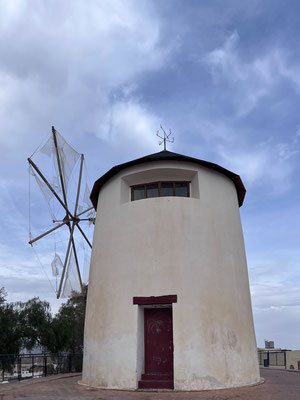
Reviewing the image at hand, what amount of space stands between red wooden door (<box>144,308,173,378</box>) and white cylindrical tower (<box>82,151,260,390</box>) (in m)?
0.03

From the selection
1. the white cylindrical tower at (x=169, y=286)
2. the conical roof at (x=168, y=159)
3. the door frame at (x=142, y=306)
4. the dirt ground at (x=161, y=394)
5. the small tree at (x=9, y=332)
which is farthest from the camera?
the small tree at (x=9, y=332)

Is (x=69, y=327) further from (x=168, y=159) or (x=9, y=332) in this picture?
(x=168, y=159)

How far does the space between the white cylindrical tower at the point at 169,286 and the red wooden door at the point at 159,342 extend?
0.03 meters

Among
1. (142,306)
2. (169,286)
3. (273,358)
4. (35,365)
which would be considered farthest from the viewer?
(273,358)

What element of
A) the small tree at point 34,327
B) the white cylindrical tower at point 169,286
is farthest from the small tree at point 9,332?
the white cylindrical tower at point 169,286

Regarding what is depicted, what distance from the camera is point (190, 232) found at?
40.9 ft

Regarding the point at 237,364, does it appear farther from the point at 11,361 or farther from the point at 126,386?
the point at 11,361

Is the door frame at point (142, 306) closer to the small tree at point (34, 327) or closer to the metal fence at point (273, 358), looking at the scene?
the small tree at point (34, 327)

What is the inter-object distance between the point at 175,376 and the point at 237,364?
224 cm

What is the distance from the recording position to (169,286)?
1166cm

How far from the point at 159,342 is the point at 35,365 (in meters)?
9.12

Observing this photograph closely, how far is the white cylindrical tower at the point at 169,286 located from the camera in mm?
11125

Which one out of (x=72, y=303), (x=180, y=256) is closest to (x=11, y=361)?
(x=180, y=256)

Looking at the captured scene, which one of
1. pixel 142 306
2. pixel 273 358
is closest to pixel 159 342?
pixel 142 306
